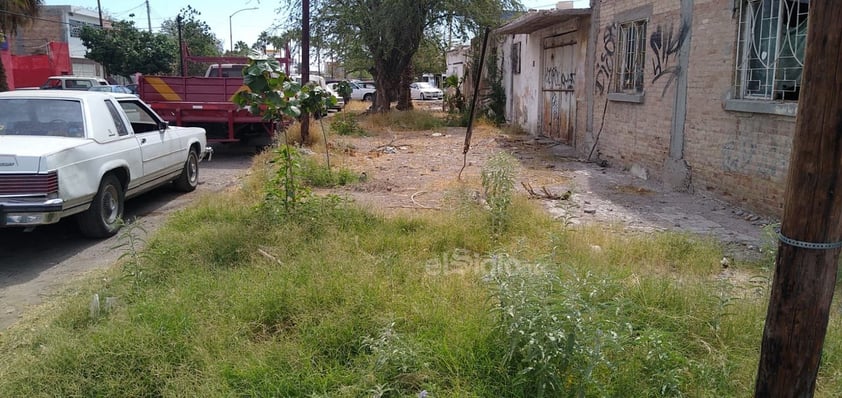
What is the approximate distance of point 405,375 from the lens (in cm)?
329

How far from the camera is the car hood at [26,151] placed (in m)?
5.57

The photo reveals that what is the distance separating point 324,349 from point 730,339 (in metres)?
2.38

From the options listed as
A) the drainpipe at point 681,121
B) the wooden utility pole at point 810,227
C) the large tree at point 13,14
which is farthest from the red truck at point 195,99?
the wooden utility pole at point 810,227

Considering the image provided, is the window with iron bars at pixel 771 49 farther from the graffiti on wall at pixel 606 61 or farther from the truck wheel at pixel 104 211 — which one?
the truck wheel at pixel 104 211

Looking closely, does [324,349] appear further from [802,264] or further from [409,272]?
[802,264]

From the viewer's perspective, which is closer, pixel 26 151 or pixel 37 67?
pixel 26 151

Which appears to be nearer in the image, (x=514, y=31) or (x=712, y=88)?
(x=712, y=88)

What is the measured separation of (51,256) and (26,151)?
107cm

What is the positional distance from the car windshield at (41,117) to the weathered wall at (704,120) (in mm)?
7319

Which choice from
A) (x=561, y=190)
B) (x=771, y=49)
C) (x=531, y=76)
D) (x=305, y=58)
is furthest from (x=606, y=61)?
(x=305, y=58)

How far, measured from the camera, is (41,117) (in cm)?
670

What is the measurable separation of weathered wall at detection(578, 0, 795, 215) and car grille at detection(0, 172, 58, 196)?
7251mm

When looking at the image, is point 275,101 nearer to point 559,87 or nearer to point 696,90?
point 696,90

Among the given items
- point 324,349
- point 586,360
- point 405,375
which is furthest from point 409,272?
point 586,360
